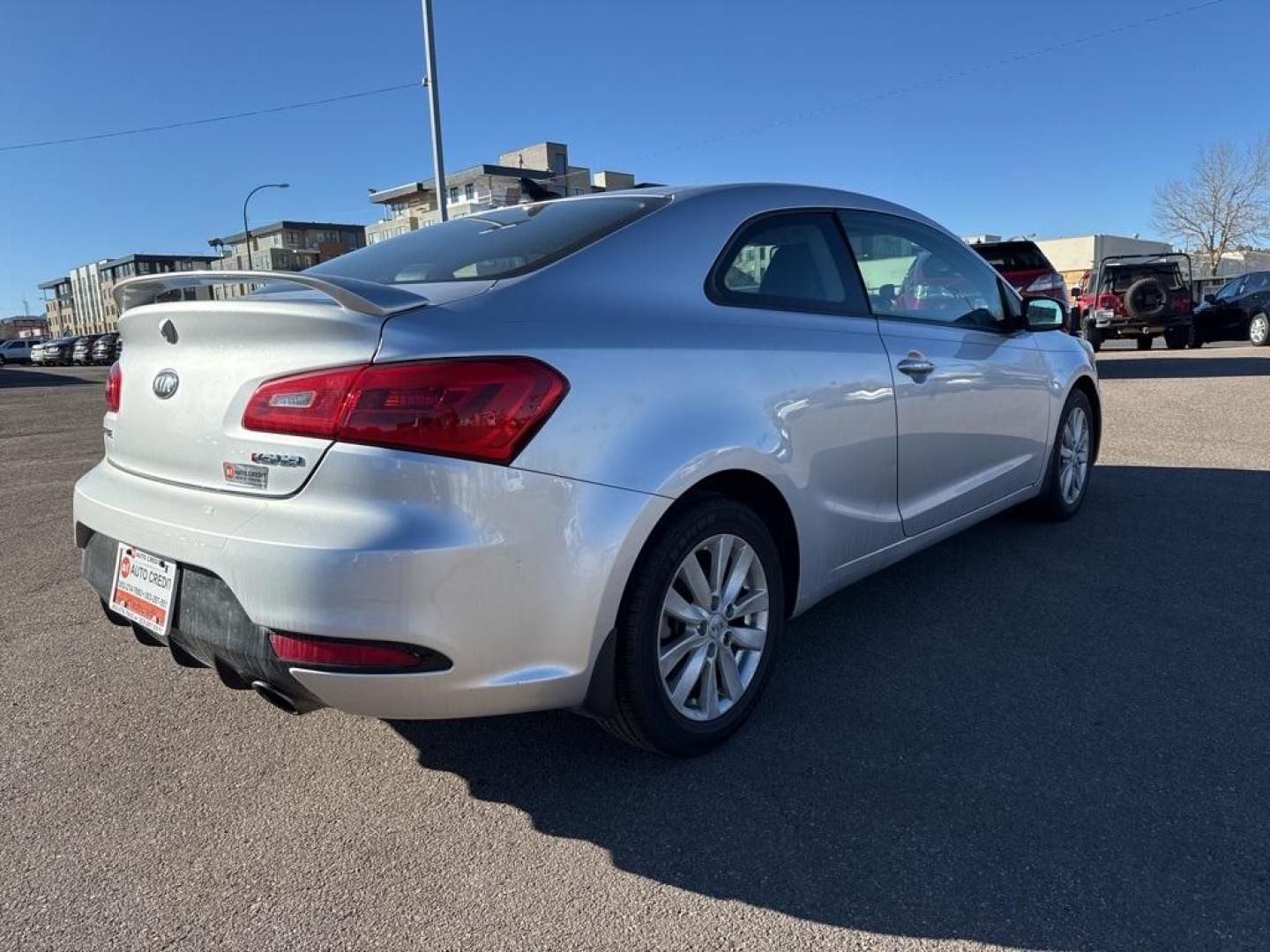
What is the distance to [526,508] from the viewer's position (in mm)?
1986

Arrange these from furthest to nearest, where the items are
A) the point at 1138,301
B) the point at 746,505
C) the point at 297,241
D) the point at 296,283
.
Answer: the point at 297,241 < the point at 1138,301 < the point at 746,505 < the point at 296,283

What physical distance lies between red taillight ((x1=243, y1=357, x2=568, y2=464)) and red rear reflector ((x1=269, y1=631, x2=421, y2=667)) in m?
0.44

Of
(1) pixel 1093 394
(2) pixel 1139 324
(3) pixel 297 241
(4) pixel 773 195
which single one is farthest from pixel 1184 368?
(3) pixel 297 241

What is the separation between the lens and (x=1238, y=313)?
60.4 feet

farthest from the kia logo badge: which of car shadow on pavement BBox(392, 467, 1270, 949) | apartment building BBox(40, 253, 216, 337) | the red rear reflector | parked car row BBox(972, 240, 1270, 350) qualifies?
apartment building BBox(40, 253, 216, 337)

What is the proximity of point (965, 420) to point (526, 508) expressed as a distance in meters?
2.29

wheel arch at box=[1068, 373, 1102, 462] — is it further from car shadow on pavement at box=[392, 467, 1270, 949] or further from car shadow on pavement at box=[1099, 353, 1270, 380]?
car shadow on pavement at box=[1099, 353, 1270, 380]

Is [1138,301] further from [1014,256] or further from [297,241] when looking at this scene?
[297,241]

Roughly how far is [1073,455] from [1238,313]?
17152 mm

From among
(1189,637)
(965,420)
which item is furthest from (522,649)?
(1189,637)

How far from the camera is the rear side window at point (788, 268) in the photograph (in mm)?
2691

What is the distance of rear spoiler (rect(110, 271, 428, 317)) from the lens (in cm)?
200

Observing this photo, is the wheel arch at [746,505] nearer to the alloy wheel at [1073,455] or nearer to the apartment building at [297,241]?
the alloy wheel at [1073,455]

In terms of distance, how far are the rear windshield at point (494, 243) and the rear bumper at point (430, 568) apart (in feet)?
2.21
